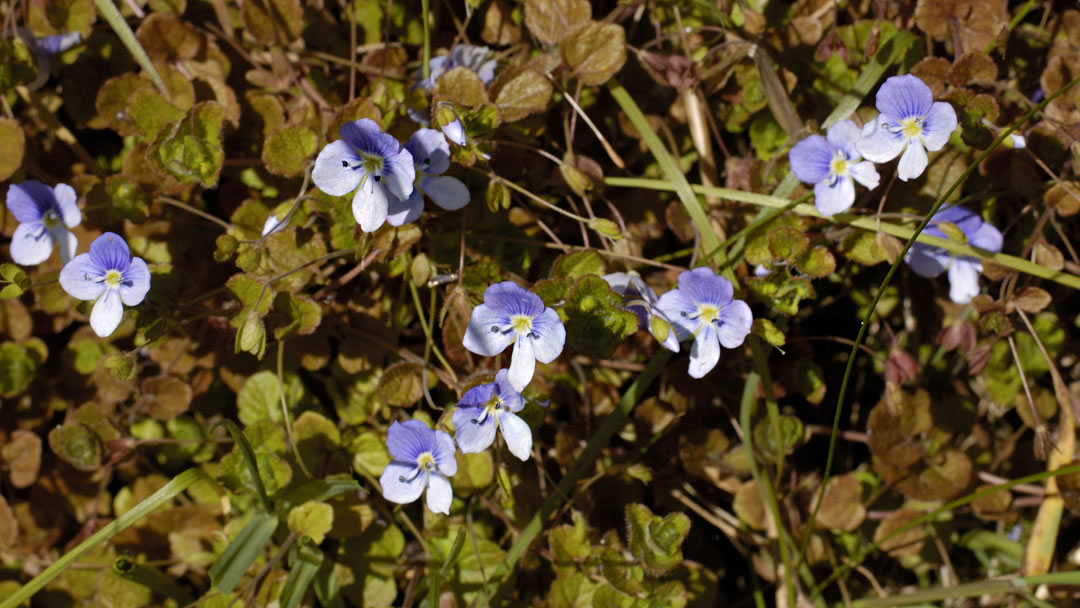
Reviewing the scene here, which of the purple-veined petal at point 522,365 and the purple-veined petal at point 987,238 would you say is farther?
the purple-veined petal at point 987,238

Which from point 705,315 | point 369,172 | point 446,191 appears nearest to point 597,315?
point 705,315

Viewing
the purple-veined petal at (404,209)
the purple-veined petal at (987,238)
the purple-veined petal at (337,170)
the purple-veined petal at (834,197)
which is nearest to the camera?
the purple-veined petal at (337,170)

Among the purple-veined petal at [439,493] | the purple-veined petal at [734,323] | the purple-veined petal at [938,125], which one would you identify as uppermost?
the purple-veined petal at [938,125]

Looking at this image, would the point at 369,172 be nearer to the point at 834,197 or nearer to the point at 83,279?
the point at 83,279

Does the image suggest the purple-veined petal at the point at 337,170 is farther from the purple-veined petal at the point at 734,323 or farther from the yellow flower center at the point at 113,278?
the purple-veined petal at the point at 734,323

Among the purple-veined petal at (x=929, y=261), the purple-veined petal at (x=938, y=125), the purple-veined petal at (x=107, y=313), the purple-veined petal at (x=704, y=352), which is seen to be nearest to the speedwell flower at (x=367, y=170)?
the purple-veined petal at (x=107, y=313)

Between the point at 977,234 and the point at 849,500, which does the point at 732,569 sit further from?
the point at 977,234

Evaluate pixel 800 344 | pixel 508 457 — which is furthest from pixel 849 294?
pixel 508 457
